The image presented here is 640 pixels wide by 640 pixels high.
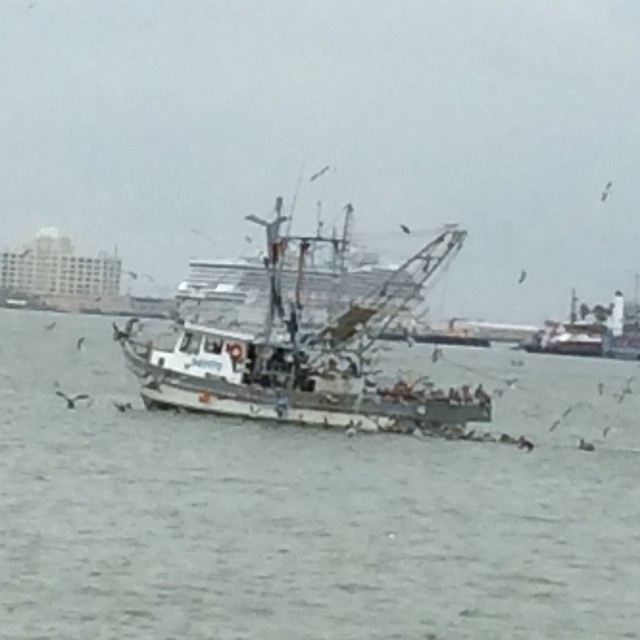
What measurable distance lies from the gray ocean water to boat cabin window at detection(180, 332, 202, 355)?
1.51m

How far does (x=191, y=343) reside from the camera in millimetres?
49375

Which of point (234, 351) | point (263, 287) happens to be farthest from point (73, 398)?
point (263, 287)

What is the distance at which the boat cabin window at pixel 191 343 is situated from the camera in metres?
49.1

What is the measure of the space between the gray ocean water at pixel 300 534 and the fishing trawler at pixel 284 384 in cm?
54

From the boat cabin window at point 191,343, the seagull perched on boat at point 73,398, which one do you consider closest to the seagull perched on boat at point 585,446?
the boat cabin window at point 191,343

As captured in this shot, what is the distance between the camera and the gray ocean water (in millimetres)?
24438

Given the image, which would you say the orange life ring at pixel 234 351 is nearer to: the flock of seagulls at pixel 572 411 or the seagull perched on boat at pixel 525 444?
the seagull perched on boat at pixel 525 444

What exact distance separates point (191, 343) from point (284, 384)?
2.31 m

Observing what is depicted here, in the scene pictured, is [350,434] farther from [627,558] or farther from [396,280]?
[627,558]

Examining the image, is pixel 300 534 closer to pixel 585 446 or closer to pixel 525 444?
pixel 525 444

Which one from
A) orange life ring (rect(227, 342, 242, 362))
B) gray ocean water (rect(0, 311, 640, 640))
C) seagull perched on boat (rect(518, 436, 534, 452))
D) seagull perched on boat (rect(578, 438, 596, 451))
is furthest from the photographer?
seagull perched on boat (rect(578, 438, 596, 451))

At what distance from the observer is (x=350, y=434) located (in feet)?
158

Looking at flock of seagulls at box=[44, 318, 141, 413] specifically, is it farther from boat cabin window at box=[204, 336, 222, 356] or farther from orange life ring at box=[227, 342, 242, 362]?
orange life ring at box=[227, 342, 242, 362]

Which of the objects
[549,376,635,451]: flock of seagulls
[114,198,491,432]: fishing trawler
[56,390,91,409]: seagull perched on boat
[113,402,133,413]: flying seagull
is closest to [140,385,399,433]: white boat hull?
[114,198,491,432]: fishing trawler
